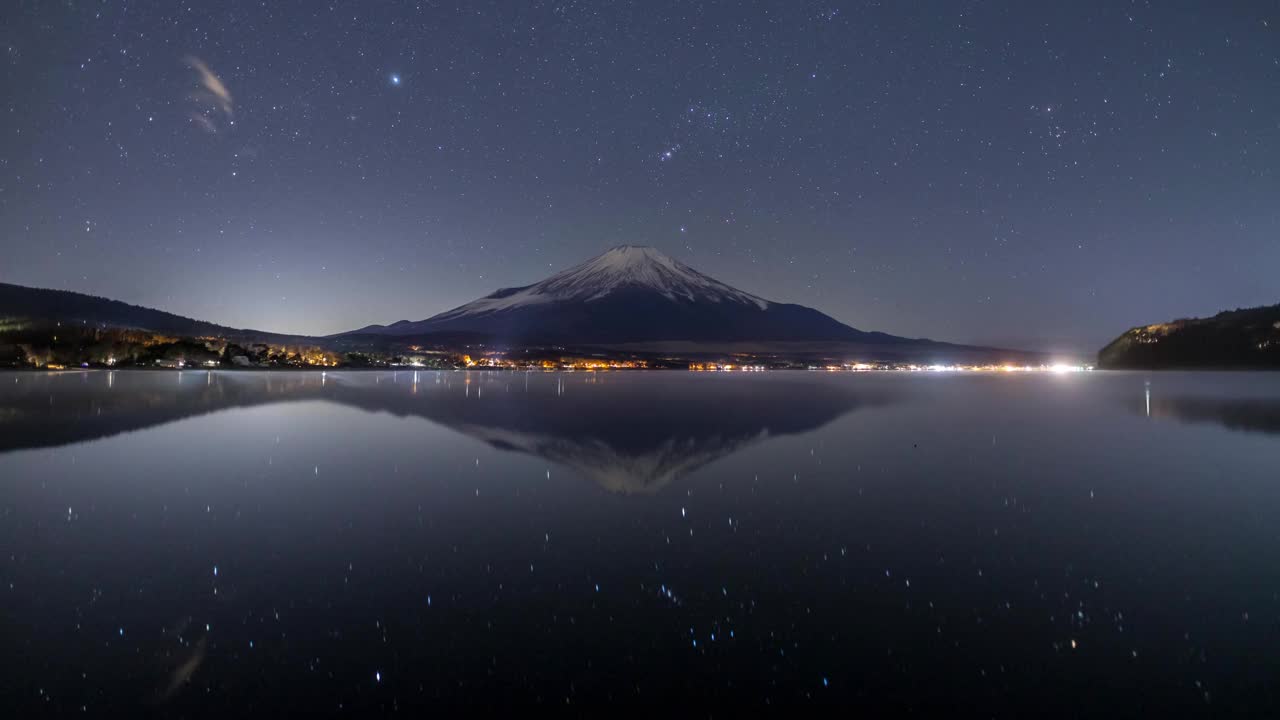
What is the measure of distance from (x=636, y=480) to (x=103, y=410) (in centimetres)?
2588

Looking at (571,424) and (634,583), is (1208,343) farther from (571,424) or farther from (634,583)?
(634,583)

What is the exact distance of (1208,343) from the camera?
463 ft

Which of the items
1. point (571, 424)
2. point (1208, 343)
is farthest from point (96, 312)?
point (1208, 343)

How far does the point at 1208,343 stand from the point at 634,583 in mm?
180572

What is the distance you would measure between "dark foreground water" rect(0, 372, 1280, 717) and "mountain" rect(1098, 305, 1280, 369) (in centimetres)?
15746

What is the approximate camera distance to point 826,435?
19.9 m

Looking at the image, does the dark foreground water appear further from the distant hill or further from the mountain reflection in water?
the distant hill

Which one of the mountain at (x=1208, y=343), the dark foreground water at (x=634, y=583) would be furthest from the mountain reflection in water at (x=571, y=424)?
the mountain at (x=1208, y=343)

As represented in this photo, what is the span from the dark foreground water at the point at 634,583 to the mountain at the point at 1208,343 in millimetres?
157459

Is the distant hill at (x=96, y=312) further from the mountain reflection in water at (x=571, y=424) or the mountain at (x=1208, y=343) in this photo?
the mountain at (x=1208, y=343)

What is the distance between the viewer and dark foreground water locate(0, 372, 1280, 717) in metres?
4.75

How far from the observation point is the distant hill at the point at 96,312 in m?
170

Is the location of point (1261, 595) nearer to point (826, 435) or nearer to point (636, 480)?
point (636, 480)

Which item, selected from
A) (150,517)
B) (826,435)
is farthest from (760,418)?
(150,517)
